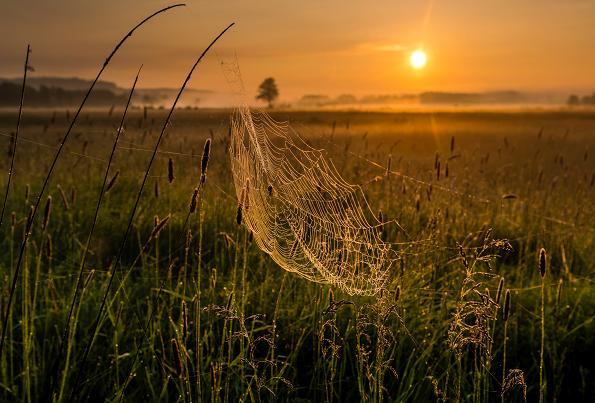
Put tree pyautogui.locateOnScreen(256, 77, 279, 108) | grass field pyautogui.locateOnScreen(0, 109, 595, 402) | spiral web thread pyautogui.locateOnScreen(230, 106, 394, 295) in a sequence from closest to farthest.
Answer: grass field pyautogui.locateOnScreen(0, 109, 595, 402)
spiral web thread pyautogui.locateOnScreen(230, 106, 394, 295)
tree pyautogui.locateOnScreen(256, 77, 279, 108)

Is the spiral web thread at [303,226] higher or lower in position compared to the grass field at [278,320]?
higher

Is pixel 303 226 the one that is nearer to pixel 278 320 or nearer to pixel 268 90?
pixel 278 320

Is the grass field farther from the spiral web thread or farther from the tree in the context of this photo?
the tree

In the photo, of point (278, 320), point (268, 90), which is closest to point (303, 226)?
point (278, 320)

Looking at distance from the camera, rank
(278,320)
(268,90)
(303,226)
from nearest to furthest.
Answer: (278,320) → (303,226) → (268,90)

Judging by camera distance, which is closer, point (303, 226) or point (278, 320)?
point (278, 320)

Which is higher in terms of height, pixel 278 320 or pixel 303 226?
pixel 303 226

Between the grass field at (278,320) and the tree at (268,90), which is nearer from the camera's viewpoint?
the grass field at (278,320)

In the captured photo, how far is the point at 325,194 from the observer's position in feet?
15.9

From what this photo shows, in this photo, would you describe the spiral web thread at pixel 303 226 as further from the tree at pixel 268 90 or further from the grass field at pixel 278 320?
the tree at pixel 268 90

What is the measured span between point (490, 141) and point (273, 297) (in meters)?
24.3

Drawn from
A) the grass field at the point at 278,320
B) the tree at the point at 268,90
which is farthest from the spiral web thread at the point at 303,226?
the tree at the point at 268,90

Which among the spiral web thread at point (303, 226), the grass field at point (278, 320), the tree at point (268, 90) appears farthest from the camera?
the tree at point (268, 90)

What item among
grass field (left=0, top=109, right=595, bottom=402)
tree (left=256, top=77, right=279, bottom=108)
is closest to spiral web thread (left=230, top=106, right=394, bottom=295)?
grass field (left=0, top=109, right=595, bottom=402)
